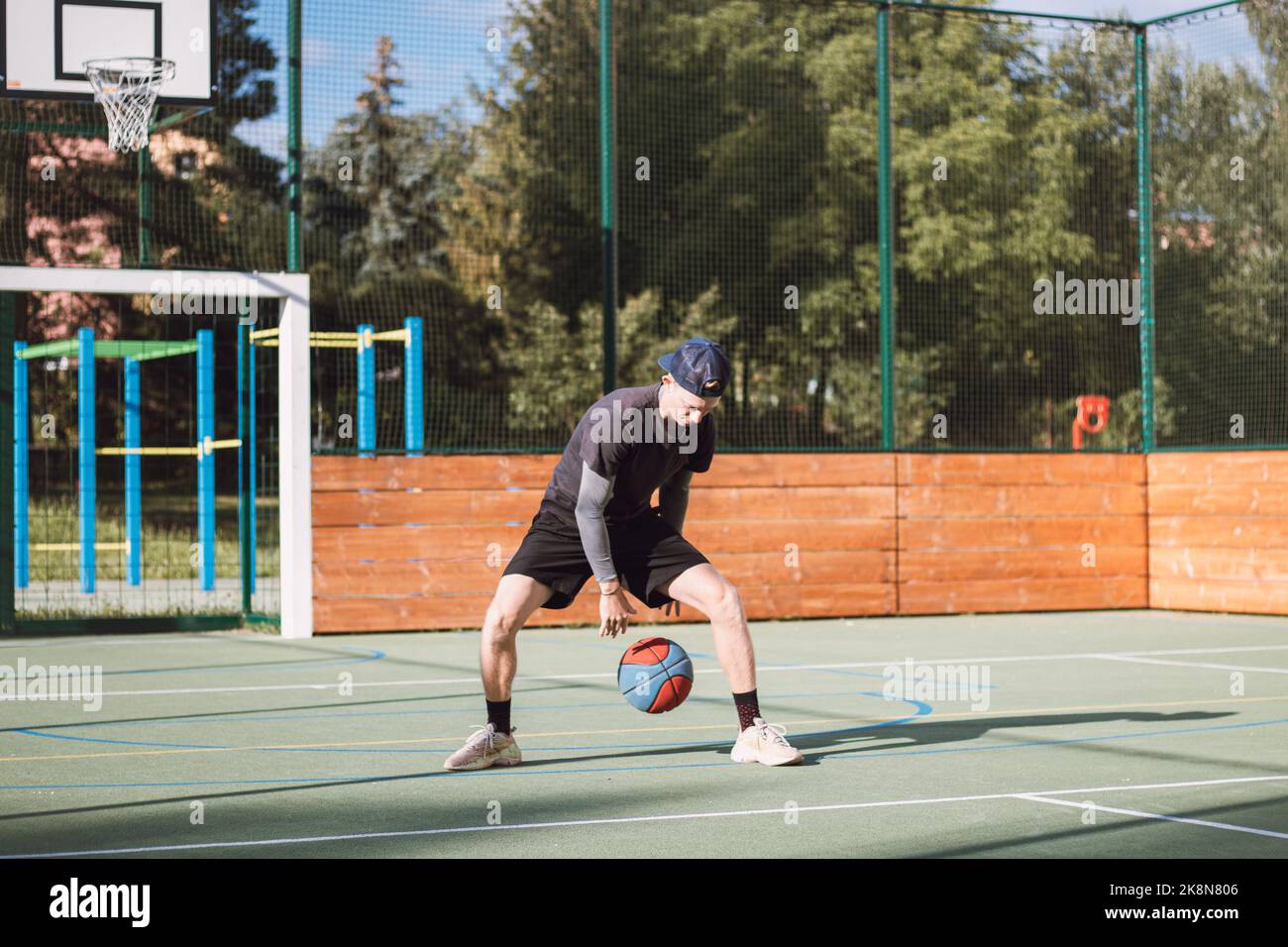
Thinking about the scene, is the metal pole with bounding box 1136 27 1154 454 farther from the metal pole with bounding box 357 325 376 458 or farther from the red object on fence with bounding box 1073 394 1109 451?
the metal pole with bounding box 357 325 376 458

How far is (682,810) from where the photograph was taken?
6.05 m

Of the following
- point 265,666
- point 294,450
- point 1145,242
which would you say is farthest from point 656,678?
point 1145,242

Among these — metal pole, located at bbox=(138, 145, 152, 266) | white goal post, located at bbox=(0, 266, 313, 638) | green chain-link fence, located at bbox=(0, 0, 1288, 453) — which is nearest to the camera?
metal pole, located at bbox=(138, 145, 152, 266)

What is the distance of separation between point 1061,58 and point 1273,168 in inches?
128

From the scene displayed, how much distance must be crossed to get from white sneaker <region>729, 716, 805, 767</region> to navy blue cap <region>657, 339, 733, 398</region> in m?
1.49

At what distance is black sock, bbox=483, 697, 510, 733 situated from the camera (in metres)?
7.19

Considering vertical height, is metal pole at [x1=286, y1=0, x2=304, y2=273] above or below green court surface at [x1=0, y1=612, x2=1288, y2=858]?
above

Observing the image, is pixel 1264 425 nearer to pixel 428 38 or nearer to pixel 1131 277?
pixel 1131 277

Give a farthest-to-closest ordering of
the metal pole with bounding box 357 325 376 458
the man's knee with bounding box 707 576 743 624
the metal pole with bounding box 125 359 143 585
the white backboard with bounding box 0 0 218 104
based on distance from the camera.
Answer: the metal pole with bounding box 125 359 143 585, the metal pole with bounding box 357 325 376 458, the white backboard with bounding box 0 0 218 104, the man's knee with bounding box 707 576 743 624

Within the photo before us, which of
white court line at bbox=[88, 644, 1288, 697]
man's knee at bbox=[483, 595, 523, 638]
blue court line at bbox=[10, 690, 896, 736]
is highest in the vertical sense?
man's knee at bbox=[483, 595, 523, 638]

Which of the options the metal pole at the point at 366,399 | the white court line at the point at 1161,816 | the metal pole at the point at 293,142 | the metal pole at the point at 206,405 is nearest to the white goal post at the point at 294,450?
the metal pole at the point at 293,142

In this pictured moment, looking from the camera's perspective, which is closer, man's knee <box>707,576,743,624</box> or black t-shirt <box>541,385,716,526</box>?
black t-shirt <box>541,385,716,526</box>

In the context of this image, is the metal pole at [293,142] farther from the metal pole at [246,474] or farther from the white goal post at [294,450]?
the metal pole at [246,474]

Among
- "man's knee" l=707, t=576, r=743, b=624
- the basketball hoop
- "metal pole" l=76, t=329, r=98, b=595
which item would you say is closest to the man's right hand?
"man's knee" l=707, t=576, r=743, b=624
